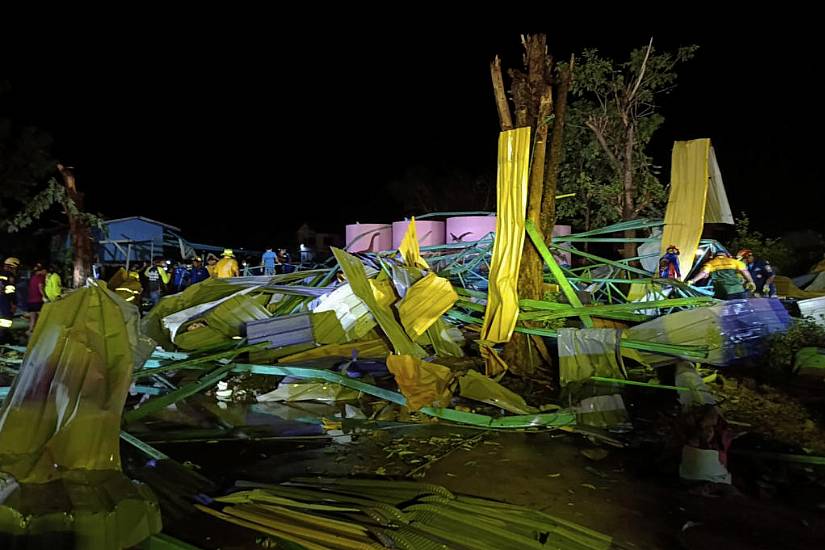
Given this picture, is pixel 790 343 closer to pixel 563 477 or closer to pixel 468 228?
pixel 563 477

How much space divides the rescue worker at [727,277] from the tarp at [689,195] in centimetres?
29

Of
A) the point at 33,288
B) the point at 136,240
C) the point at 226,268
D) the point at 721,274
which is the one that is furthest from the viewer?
the point at 136,240

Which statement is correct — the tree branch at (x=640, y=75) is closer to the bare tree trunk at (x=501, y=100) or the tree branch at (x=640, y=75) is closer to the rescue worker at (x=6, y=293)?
the bare tree trunk at (x=501, y=100)

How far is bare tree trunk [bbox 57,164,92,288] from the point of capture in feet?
59.4

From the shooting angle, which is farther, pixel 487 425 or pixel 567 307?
pixel 567 307

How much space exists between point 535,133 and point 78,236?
16.7 meters

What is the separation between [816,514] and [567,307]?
367 centimetres

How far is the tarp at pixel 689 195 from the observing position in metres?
9.48

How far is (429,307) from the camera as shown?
710 cm

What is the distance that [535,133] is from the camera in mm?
6922

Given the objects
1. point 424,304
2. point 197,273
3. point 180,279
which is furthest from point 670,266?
point 180,279

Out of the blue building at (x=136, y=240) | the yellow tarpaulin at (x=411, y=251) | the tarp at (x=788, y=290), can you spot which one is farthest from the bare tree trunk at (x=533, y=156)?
the blue building at (x=136, y=240)

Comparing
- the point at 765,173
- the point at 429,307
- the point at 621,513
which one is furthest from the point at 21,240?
the point at 765,173

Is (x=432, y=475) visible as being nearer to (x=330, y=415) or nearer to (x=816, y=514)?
(x=330, y=415)
